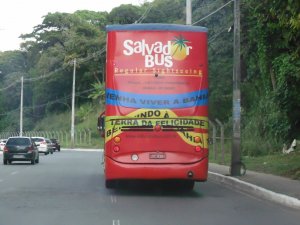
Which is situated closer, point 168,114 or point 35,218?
point 35,218

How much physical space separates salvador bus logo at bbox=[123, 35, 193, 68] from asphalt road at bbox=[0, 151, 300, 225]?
3.61 metres

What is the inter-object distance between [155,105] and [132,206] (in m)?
2.86

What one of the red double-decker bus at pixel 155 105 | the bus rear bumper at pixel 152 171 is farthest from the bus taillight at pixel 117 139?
the bus rear bumper at pixel 152 171

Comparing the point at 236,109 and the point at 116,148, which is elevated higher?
the point at 236,109

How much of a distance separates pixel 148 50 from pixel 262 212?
5.26 m

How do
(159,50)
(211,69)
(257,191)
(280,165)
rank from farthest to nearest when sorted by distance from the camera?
(211,69) → (280,165) → (257,191) → (159,50)

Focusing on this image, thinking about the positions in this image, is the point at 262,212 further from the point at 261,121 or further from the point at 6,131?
the point at 6,131

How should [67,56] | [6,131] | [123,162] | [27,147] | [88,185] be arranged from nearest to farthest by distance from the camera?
[123,162]
[88,185]
[27,147]
[67,56]
[6,131]

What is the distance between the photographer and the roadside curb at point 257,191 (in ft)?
47.6

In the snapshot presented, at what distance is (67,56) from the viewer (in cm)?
8831

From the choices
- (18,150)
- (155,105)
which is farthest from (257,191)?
(18,150)

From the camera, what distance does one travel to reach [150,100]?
1580cm

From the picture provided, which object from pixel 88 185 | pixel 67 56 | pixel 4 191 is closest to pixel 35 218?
pixel 4 191

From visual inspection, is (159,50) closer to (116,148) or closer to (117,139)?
(117,139)
